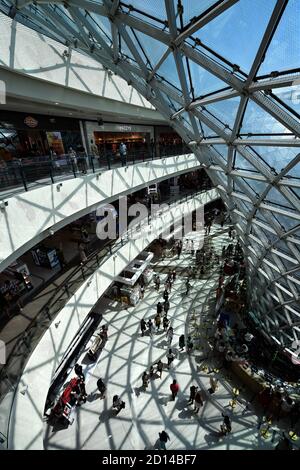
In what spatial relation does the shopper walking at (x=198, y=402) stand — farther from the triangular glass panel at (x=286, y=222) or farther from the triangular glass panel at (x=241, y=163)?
the triangular glass panel at (x=241, y=163)

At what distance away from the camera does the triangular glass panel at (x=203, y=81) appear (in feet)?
30.1

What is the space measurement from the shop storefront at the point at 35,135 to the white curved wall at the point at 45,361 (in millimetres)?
10583

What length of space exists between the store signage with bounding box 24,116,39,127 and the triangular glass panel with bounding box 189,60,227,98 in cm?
1329

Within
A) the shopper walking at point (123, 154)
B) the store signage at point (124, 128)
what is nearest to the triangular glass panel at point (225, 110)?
the shopper walking at point (123, 154)

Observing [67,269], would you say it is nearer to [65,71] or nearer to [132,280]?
[132,280]

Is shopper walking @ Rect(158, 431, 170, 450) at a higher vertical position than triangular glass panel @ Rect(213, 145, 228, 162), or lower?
lower

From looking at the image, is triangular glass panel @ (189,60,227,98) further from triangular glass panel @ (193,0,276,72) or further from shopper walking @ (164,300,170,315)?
shopper walking @ (164,300,170,315)

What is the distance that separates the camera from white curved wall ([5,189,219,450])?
922 cm

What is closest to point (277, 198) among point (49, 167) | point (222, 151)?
point (222, 151)

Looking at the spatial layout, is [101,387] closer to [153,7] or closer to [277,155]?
[277,155]

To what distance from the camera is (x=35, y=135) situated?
18.9 m

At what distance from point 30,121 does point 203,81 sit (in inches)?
551

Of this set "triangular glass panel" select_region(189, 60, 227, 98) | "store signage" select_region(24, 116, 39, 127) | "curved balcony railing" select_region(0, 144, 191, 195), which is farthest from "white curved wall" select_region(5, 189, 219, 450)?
"triangular glass panel" select_region(189, 60, 227, 98)

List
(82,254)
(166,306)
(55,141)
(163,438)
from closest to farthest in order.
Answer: (163,438) < (82,254) < (55,141) < (166,306)
